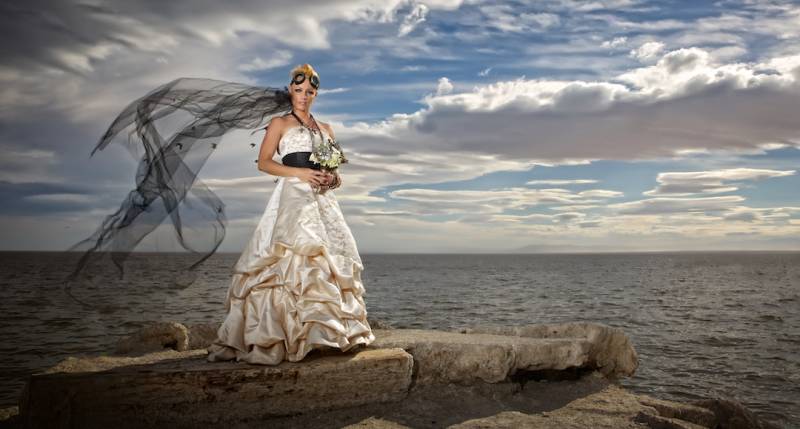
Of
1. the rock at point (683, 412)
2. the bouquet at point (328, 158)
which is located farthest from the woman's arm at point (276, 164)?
the rock at point (683, 412)

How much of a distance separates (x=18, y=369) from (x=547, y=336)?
1147 cm

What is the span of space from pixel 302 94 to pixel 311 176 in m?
0.99

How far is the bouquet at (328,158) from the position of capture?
574cm

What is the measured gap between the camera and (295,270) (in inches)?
207

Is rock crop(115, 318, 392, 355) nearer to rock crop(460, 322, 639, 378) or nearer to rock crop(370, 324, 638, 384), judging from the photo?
rock crop(370, 324, 638, 384)

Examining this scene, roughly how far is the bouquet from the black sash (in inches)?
2.2

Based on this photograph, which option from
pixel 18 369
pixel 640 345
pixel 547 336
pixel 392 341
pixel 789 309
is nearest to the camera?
pixel 392 341

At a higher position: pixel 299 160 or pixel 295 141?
pixel 295 141

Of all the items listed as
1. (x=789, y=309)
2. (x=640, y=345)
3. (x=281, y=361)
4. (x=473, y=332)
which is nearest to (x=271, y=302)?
(x=281, y=361)

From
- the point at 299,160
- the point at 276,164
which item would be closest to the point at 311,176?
the point at 299,160

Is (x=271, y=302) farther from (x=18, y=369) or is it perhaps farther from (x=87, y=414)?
(x=18, y=369)

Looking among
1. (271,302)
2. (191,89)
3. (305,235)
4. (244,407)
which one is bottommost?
(244,407)

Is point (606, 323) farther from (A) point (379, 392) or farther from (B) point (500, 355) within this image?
(A) point (379, 392)

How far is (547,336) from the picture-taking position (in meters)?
7.95
